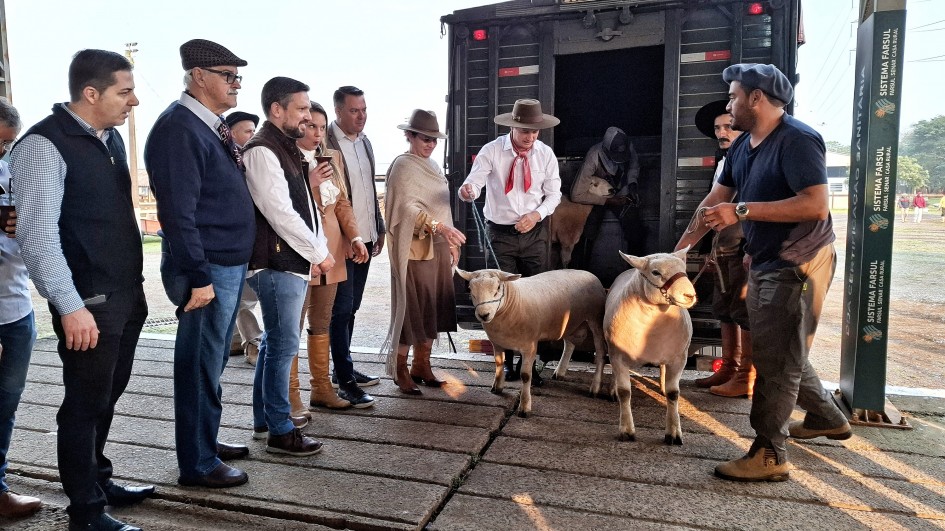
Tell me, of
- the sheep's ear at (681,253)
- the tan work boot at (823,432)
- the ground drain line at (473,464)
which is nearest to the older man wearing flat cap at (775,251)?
the sheep's ear at (681,253)

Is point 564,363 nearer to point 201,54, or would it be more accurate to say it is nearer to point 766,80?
point 766,80

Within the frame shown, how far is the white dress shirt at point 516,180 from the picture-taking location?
194 inches

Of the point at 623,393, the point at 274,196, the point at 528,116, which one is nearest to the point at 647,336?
the point at 623,393

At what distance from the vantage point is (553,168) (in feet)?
16.5

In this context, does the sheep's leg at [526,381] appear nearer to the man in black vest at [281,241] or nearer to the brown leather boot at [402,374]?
the brown leather boot at [402,374]

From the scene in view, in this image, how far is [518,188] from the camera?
16.1 feet

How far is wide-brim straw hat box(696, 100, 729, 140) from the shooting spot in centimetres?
476

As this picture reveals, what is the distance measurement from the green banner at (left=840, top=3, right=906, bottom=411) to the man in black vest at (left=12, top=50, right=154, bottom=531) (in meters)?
3.99

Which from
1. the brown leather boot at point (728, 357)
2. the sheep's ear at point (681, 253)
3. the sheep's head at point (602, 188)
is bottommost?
the brown leather boot at point (728, 357)

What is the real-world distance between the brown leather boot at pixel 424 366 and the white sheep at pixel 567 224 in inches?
63.1

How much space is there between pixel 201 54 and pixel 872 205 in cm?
383

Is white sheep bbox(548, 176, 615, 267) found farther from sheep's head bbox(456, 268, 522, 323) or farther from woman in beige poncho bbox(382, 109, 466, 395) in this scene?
sheep's head bbox(456, 268, 522, 323)

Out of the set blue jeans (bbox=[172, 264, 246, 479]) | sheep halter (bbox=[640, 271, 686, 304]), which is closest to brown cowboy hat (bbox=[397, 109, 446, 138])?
blue jeans (bbox=[172, 264, 246, 479])

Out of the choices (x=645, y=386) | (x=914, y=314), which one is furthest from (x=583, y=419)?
(x=914, y=314)
